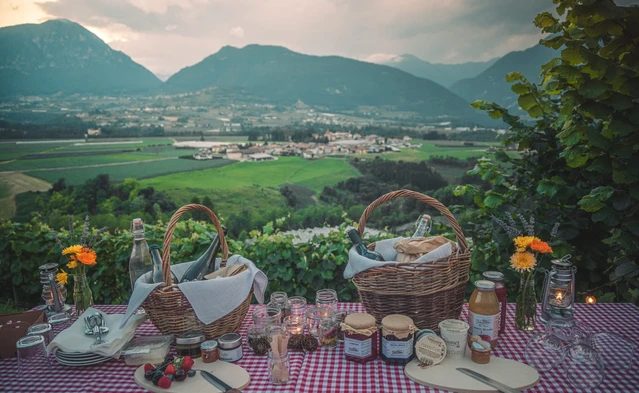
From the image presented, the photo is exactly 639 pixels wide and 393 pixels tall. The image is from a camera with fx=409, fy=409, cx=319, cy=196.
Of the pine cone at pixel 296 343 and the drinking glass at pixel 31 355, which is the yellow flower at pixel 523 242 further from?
the drinking glass at pixel 31 355

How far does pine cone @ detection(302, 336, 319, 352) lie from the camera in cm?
158

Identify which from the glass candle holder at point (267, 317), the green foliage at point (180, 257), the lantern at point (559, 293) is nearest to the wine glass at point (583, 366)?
the lantern at point (559, 293)

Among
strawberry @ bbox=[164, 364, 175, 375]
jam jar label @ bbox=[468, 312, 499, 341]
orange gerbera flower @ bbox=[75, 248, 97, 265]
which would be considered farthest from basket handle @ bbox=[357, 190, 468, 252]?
orange gerbera flower @ bbox=[75, 248, 97, 265]

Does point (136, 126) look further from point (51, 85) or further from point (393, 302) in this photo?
point (393, 302)

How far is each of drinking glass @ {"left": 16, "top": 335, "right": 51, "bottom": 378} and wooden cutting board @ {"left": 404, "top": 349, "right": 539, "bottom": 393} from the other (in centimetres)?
134

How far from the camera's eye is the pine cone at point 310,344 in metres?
1.58

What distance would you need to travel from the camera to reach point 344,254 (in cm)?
302

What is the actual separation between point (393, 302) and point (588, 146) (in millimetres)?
1401


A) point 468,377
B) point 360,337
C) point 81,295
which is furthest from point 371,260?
point 81,295

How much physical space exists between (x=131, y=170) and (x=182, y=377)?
377 centimetres

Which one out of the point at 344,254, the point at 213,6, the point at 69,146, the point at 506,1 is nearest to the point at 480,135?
the point at 506,1

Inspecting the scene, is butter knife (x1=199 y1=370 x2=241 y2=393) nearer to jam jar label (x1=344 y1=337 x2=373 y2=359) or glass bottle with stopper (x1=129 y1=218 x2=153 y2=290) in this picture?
jam jar label (x1=344 y1=337 x2=373 y2=359)

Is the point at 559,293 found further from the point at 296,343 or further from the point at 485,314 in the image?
the point at 296,343

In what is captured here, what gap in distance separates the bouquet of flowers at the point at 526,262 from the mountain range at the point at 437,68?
12.5 feet
